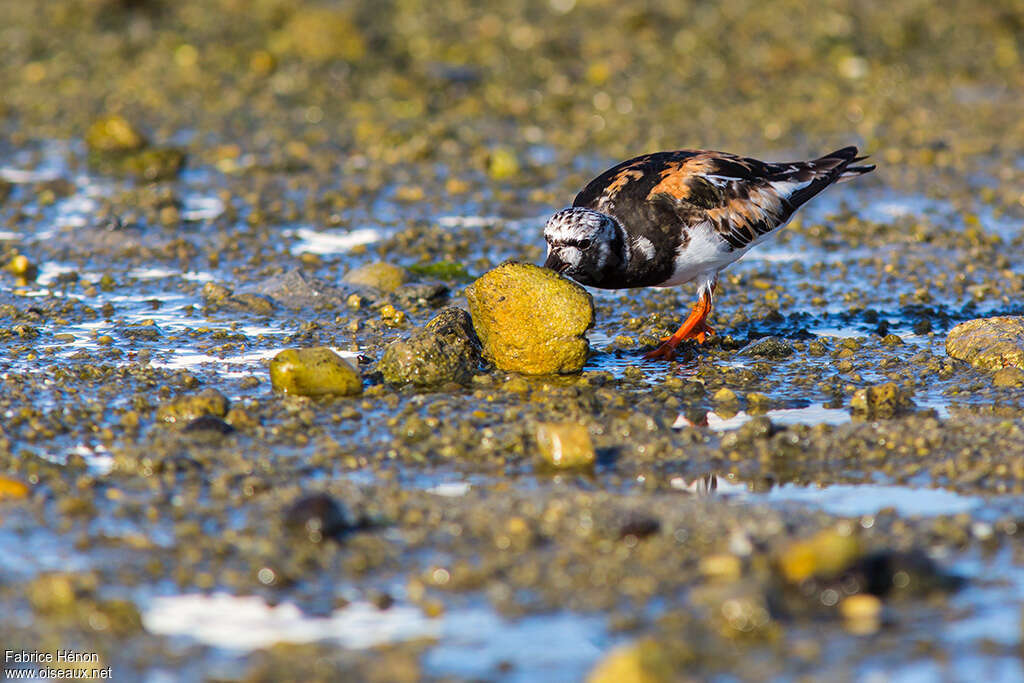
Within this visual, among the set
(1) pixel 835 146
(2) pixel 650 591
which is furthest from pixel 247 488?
(1) pixel 835 146

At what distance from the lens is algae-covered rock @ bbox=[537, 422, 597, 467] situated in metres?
5.64

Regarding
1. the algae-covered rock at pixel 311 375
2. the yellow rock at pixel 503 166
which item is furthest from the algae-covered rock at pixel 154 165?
the algae-covered rock at pixel 311 375

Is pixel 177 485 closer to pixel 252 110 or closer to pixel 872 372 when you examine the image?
pixel 872 372

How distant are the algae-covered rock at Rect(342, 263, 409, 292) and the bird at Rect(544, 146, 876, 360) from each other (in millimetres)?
1527

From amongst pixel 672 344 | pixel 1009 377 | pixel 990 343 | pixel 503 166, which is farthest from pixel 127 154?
pixel 1009 377

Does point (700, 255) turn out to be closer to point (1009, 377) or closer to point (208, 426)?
point (1009, 377)

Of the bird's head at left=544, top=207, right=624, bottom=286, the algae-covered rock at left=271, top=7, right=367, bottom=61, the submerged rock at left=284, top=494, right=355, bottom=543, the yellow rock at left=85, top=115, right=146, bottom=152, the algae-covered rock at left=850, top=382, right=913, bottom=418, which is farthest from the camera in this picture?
the algae-covered rock at left=271, top=7, right=367, bottom=61

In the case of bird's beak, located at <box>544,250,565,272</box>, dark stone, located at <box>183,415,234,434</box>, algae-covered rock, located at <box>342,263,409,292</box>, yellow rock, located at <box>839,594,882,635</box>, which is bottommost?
yellow rock, located at <box>839,594,882,635</box>

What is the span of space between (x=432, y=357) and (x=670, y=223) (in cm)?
168

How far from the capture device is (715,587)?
4.37m

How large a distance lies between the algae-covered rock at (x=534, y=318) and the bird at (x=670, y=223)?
31 cm

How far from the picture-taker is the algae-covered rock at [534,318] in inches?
268

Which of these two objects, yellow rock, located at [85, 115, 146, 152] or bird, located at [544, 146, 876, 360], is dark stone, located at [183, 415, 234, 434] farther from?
yellow rock, located at [85, 115, 146, 152]

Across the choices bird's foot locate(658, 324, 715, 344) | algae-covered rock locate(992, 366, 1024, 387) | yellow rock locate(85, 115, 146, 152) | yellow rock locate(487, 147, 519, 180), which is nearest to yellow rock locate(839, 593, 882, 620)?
algae-covered rock locate(992, 366, 1024, 387)
